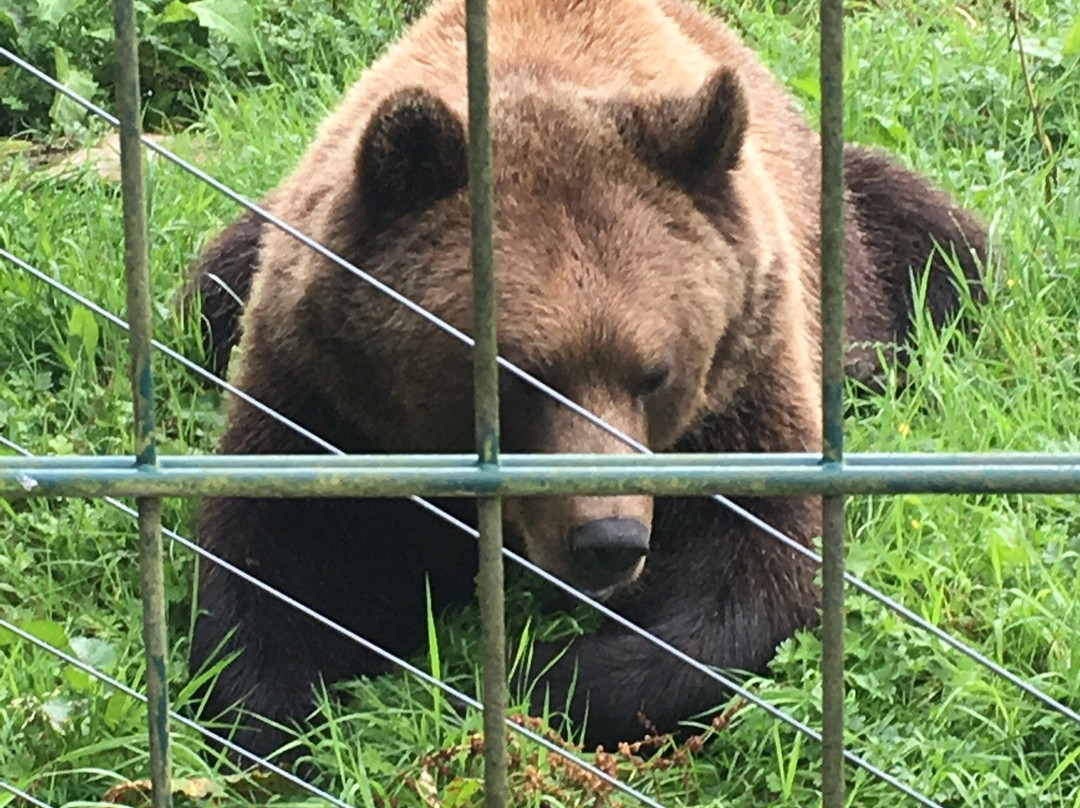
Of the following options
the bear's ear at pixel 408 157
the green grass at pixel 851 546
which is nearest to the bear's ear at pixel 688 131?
the bear's ear at pixel 408 157

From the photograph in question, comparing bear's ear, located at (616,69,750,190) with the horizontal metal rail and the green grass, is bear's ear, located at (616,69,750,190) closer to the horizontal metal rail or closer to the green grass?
the green grass

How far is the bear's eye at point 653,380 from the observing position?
11.8 feet

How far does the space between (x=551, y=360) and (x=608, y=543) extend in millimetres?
431

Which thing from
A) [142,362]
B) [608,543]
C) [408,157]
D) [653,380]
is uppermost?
[142,362]

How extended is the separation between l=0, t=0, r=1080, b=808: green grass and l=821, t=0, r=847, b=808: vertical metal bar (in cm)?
97

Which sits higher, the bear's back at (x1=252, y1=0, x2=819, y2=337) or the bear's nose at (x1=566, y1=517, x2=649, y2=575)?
the bear's back at (x1=252, y1=0, x2=819, y2=337)

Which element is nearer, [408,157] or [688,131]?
[408,157]

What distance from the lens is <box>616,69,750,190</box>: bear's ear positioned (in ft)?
12.2

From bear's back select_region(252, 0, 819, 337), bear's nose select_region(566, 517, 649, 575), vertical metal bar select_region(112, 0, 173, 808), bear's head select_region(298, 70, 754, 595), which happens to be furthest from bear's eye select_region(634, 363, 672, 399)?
vertical metal bar select_region(112, 0, 173, 808)

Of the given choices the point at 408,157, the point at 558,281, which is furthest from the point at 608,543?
the point at 408,157

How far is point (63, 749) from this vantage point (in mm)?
3230

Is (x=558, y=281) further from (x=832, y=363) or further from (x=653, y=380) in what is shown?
(x=832, y=363)

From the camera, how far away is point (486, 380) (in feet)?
6.89

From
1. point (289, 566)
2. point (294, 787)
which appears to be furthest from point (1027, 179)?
point (294, 787)
